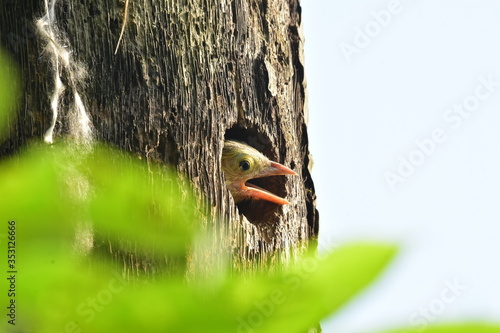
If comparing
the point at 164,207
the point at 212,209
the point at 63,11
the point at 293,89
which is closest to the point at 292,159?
the point at 293,89

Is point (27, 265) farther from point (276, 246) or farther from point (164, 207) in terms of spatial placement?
point (276, 246)

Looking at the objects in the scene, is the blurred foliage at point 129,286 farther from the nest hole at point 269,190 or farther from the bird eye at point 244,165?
the bird eye at point 244,165

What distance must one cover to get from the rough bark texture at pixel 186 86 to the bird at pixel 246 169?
0.07 metres

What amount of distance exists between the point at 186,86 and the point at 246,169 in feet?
3.49

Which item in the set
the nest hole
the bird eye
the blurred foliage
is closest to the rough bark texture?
the nest hole

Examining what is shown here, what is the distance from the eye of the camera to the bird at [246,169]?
2.99 m

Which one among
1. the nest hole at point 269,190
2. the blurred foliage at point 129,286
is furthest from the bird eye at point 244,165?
the blurred foliage at point 129,286

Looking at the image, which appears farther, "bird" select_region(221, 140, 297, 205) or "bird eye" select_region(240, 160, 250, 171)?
"bird eye" select_region(240, 160, 250, 171)

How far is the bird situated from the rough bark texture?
0.24 ft

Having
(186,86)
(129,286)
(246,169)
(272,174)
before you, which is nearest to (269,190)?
(246,169)

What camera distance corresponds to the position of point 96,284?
1.71 feet

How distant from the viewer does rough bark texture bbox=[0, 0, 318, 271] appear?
2094mm

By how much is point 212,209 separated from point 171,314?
188 cm

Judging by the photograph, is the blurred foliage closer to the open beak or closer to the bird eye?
the open beak
